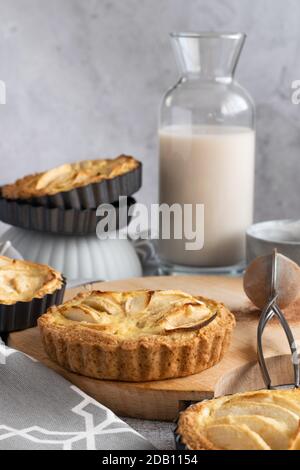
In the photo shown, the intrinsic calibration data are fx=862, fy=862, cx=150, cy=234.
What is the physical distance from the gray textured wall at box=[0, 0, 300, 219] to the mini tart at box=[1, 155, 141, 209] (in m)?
0.68

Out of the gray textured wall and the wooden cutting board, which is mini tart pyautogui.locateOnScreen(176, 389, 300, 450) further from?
the gray textured wall

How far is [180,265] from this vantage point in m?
1.91

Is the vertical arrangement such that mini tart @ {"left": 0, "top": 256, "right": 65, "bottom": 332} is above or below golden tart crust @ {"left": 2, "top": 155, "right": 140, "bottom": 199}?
below

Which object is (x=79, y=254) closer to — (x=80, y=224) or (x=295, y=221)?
(x=80, y=224)

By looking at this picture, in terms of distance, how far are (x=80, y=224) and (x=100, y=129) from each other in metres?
0.87

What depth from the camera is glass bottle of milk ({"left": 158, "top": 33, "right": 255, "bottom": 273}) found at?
1852 millimetres

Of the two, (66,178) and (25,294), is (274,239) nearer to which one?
(66,178)

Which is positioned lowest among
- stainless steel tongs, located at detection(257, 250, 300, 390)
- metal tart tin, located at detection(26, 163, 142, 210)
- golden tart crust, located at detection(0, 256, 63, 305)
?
stainless steel tongs, located at detection(257, 250, 300, 390)

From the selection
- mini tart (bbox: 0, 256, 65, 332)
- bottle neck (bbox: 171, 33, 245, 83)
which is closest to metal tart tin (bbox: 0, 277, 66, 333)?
mini tart (bbox: 0, 256, 65, 332)

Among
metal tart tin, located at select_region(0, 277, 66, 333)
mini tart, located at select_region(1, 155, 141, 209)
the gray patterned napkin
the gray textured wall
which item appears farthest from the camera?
the gray textured wall

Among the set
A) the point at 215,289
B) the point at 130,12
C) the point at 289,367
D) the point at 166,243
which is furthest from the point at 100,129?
the point at 289,367

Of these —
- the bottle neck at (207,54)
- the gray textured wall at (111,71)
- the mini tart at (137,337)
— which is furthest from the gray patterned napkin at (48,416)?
the gray textured wall at (111,71)

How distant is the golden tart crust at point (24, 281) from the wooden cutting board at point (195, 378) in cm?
6
